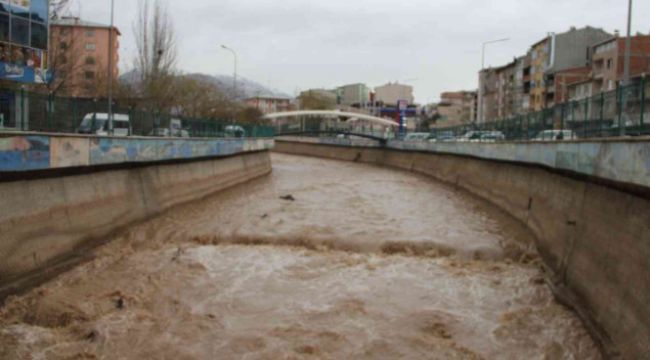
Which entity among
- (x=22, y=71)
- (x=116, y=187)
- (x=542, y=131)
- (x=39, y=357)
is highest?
(x=22, y=71)

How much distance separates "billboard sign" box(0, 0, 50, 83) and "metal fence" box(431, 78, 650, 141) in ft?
67.2

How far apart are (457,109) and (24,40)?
15238 cm

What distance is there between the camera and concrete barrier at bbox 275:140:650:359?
9156 mm

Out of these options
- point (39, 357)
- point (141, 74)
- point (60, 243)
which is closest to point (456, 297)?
point (39, 357)

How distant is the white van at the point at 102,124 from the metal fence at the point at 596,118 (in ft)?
43.6

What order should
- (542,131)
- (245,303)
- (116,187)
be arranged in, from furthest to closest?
(542,131)
(116,187)
(245,303)

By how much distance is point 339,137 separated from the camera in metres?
81.4

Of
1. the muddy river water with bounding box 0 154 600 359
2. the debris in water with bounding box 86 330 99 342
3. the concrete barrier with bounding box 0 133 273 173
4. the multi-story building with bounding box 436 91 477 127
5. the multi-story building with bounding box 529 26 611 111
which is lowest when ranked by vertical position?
the debris in water with bounding box 86 330 99 342

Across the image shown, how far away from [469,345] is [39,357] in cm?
624

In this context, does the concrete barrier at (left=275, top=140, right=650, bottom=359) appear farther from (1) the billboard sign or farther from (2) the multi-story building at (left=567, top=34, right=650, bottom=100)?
(2) the multi-story building at (left=567, top=34, right=650, bottom=100)

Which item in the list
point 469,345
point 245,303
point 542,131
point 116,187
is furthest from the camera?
point 542,131

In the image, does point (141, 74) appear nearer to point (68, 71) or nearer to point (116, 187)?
point (68, 71)

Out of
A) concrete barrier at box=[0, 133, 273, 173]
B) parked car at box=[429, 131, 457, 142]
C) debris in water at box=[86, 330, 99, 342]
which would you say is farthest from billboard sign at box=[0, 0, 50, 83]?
parked car at box=[429, 131, 457, 142]

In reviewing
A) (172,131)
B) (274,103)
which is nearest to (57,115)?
(172,131)
